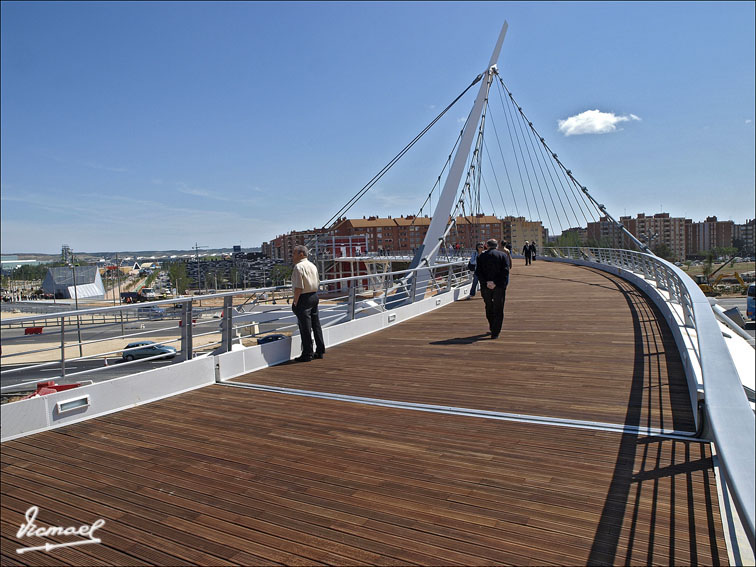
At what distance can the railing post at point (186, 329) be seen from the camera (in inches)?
238

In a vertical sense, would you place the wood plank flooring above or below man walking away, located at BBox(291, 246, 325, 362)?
below

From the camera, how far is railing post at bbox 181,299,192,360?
6043 mm

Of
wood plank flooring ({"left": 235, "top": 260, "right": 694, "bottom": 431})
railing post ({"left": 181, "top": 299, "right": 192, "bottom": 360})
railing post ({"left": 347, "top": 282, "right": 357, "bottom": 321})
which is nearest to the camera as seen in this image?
wood plank flooring ({"left": 235, "top": 260, "right": 694, "bottom": 431})

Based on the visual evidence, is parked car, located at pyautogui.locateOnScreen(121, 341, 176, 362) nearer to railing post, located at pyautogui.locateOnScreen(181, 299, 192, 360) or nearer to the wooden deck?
railing post, located at pyautogui.locateOnScreen(181, 299, 192, 360)

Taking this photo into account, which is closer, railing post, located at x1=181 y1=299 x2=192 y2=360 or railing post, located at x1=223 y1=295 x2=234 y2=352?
railing post, located at x1=181 y1=299 x2=192 y2=360

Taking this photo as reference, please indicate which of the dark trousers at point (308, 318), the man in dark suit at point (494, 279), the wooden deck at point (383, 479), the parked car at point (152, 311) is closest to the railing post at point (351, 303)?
the dark trousers at point (308, 318)

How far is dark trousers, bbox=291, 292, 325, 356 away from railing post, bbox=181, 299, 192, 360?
152cm

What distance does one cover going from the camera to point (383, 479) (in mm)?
3434

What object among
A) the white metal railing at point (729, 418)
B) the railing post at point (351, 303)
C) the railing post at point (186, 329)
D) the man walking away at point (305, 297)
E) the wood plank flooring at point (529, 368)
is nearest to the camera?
the white metal railing at point (729, 418)

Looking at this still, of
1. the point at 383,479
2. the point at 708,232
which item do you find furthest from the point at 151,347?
the point at 708,232

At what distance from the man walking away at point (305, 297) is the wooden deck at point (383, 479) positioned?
3.75 feet

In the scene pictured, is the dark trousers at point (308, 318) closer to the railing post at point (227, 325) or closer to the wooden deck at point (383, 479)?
the railing post at point (227, 325)

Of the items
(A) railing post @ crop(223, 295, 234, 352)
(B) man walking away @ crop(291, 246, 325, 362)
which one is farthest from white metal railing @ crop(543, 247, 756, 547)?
(A) railing post @ crop(223, 295, 234, 352)

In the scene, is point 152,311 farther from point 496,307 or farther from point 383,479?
point 496,307
